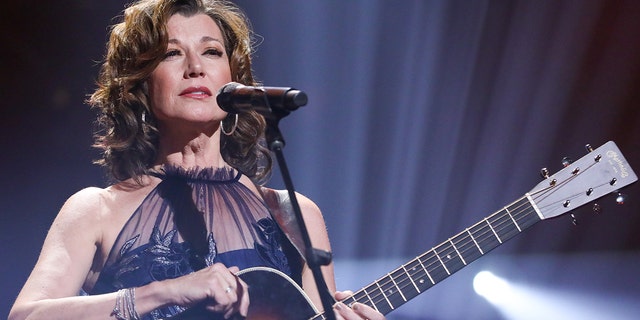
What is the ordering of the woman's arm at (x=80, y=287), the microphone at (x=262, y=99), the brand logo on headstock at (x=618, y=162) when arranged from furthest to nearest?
the brand logo on headstock at (x=618, y=162)
the woman's arm at (x=80, y=287)
the microphone at (x=262, y=99)

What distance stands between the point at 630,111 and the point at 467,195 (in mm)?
774

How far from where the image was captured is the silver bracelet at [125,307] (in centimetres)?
189

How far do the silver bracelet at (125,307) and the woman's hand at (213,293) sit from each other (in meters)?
0.10

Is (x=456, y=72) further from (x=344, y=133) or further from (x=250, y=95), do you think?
(x=250, y=95)

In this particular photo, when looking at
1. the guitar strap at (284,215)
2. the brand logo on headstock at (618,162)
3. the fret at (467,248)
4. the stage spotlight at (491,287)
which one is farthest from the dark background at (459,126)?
the brand logo on headstock at (618,162)

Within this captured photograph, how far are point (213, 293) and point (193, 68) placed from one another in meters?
0.66

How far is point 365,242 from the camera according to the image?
2863mm

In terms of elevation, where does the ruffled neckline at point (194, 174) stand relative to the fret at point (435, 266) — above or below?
above

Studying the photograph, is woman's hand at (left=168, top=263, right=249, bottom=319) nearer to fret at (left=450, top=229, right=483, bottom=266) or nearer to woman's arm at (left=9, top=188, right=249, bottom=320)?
woman's arm at (left=9, top=188, right=249, bottom=320)

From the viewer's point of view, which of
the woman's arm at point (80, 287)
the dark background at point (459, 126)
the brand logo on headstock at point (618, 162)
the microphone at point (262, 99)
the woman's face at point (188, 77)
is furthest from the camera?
the dark background at point (459, 126)

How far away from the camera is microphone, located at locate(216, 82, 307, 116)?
4.91 ft

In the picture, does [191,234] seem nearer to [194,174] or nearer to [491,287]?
[194,174]

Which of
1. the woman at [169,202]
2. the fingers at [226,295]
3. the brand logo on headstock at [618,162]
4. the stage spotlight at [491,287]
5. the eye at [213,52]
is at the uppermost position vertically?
the eye at [213,52]

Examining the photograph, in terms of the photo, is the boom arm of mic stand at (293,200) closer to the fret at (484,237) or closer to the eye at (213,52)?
the fret at (484,237)
